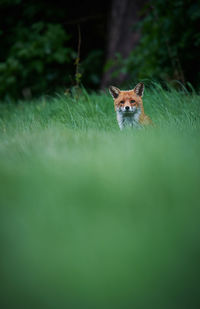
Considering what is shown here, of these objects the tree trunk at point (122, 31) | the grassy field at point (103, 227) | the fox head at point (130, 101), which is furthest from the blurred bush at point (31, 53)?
the grassy field at point (103, 227)

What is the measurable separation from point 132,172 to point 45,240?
0.79 metres

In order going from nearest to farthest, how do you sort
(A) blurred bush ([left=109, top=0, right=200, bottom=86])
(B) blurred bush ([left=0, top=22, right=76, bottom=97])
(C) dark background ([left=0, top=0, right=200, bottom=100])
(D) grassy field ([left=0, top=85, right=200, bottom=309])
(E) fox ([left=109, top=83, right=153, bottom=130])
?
1. (D) grassy field ([left=0, top=85, right=200, bottom=309])
2. (E) fox ([left=109, top=83, right=153, bottom=130])
3. (A) blurred bush ([left=109, top=0, right=200, bottom=86])
4. (C) dark background ([left=0, top=0, right=200, bottom=100])
5. (B) blurred bush ([left=0, top=22, right=76, bottom=97])

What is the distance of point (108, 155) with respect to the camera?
7.75ft

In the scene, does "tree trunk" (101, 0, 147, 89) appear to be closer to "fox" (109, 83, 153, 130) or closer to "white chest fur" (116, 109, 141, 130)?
"fox" (109, 83, 153, 130)

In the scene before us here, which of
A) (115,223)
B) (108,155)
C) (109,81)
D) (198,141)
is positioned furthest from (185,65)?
(115,223)

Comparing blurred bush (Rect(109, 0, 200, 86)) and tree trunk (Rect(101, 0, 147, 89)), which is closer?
blurred bush (Rect(109, 0, 200, 86))

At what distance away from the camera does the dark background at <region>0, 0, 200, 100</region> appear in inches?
275

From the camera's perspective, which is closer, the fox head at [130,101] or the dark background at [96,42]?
the fox head at [130,101]

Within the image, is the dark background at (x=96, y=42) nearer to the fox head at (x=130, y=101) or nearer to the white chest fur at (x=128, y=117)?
the fox head at (x=130, y=101)

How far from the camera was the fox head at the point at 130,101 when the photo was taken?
463 cm

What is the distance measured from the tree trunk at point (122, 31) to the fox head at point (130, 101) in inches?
179

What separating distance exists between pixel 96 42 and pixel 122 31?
211 centimetres

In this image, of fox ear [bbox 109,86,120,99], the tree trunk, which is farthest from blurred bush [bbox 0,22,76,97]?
fox ear [bbox 109,86,120,99]

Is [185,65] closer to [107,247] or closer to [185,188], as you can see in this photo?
[185,188]
